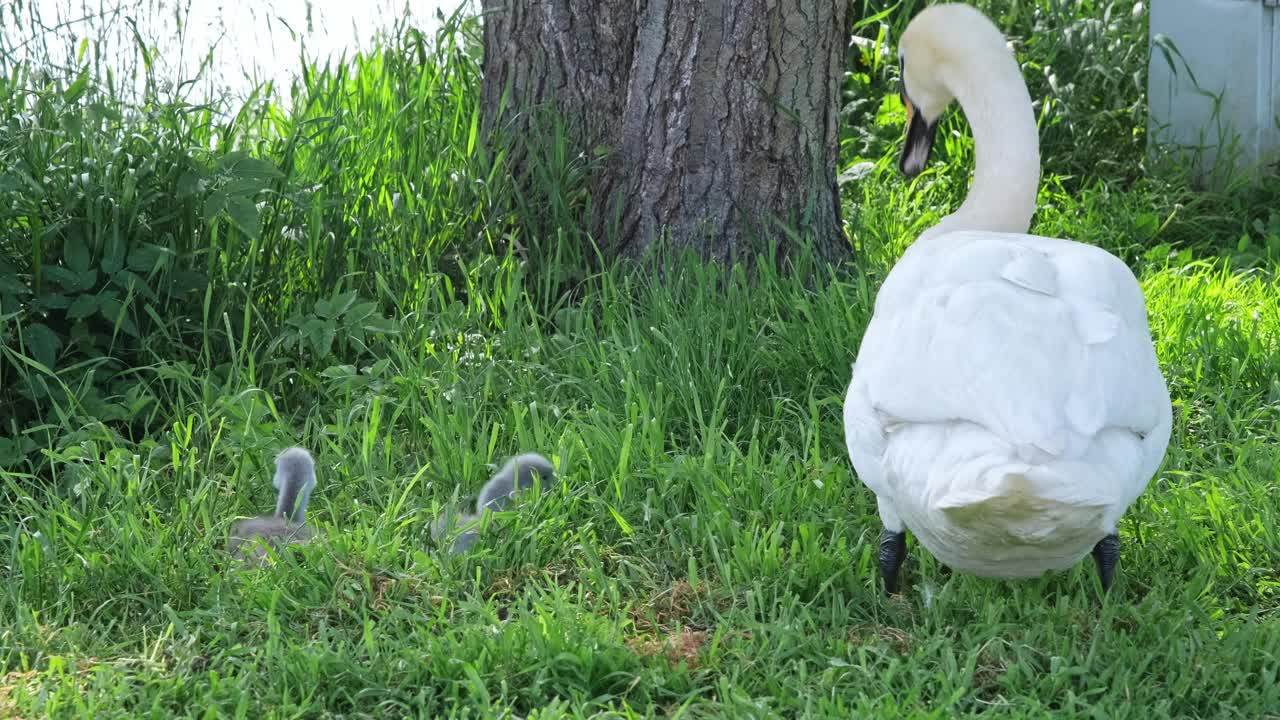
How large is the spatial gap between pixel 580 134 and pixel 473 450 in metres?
1.46

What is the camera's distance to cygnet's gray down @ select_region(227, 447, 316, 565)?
3.42 m

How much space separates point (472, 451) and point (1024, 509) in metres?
1.80

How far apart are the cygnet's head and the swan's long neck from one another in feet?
5.80

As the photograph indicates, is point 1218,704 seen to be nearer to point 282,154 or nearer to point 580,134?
point 580,134

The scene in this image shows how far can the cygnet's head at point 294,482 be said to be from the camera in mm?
3522

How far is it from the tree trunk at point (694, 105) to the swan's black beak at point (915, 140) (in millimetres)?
369

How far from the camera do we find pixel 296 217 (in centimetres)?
455

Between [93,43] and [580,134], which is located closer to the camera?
[93,43]

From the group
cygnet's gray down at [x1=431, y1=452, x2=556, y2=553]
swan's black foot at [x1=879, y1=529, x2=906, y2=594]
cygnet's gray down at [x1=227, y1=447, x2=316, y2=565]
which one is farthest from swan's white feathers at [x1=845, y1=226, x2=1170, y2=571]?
cygnet's gray down at [x1=227, y1=447, x2=316, y2=565]

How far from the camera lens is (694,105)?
4.67 metres

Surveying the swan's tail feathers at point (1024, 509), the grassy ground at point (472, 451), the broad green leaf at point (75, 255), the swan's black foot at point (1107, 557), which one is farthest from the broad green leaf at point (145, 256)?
the swan's black foot at point (1107, 557)

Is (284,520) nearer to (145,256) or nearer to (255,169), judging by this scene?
(145,256)

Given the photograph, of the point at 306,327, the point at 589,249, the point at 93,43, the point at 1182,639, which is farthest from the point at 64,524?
the point at 1182,639

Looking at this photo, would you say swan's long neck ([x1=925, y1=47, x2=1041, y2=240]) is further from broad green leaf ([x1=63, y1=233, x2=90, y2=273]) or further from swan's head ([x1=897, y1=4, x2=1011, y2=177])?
broad green leaf ([x1=63, y1=233, x2=90, y2=273])
